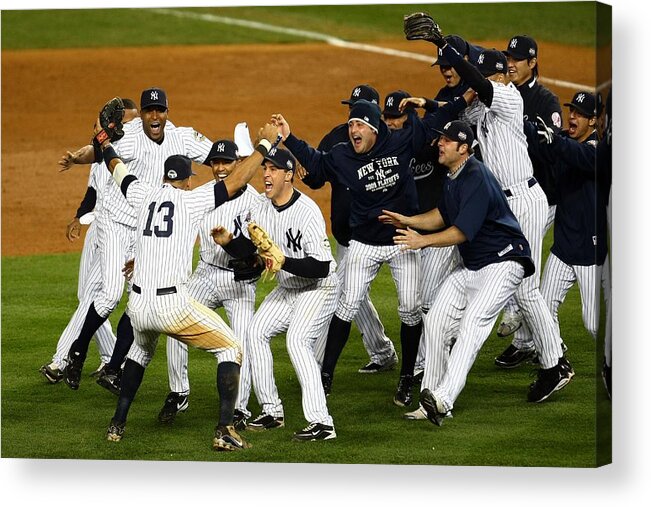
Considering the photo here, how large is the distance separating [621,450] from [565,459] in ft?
1.12

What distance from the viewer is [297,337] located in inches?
312

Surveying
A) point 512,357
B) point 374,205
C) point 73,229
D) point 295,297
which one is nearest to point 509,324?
point 512,357

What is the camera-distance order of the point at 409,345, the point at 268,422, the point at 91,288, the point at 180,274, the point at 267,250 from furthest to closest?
the point at 91,288, the point at 409,345, the point at 268,422, the point at 180,274, the point at 267,250

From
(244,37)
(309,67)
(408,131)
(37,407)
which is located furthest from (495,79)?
(244,37)

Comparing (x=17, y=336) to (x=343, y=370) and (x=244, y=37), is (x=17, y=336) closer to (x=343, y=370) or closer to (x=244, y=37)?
(x=343, y=370)

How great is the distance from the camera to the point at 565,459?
761 cm

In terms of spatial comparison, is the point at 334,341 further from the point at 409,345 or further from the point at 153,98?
the point at 153,98

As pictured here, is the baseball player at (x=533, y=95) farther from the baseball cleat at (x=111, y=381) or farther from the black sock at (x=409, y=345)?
the baseball cleat at (x=111, y=381)

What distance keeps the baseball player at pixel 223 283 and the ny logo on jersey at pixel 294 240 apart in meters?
0.40

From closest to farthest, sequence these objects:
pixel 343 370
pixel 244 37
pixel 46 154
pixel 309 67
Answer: pixel 343 370 → pixel 46 154 → pixel 309 67 → pixel 244 37

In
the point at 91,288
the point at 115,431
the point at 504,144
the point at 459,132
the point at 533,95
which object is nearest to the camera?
the point at 459,132

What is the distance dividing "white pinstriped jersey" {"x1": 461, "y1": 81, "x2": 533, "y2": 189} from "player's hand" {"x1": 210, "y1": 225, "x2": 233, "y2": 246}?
1891 mm

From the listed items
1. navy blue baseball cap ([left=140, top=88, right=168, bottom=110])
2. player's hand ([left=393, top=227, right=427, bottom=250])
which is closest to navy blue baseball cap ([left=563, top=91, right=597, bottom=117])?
player's hand ([left=393, top=227, right=427, bottom=250])

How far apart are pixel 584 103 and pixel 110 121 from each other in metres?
2.88
